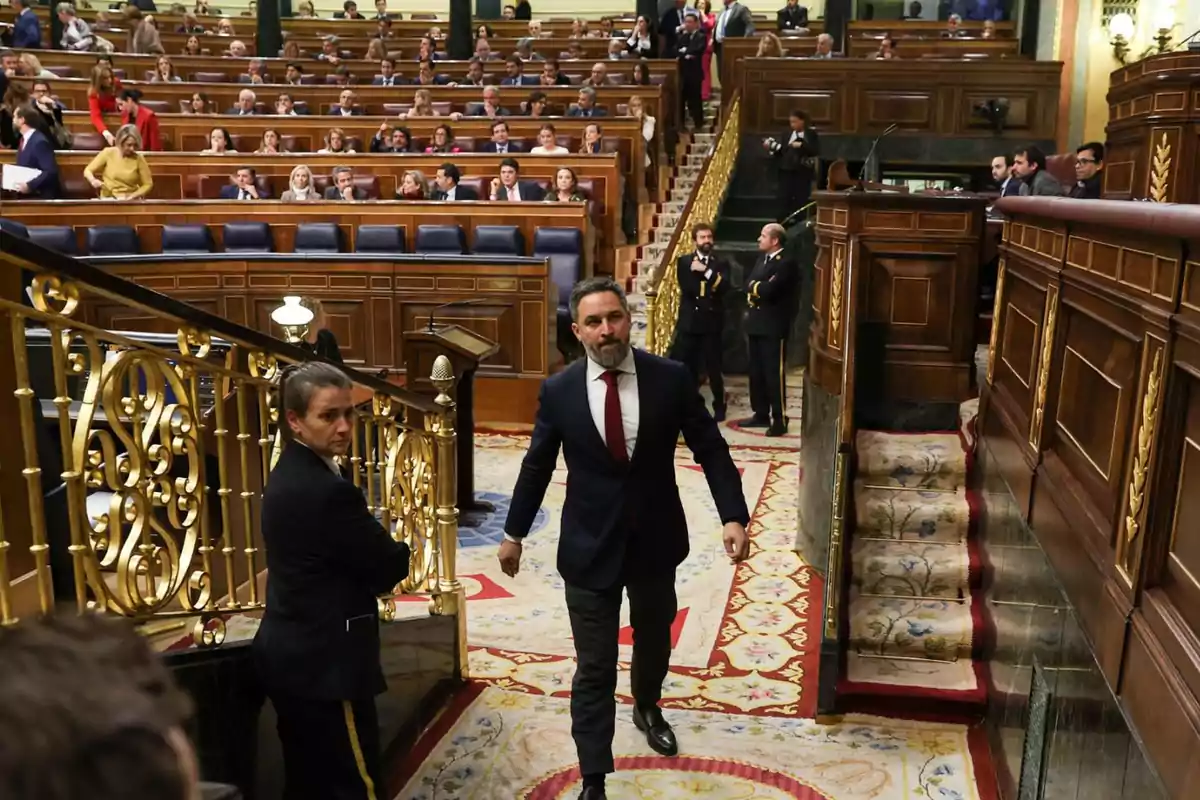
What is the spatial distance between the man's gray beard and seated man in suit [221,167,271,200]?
625 centimetres

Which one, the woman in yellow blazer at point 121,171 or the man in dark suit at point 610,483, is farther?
the woman in yellow blazer at point 121,171

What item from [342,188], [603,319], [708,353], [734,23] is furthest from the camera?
[734,23]

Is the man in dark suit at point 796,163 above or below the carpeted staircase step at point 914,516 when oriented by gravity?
above

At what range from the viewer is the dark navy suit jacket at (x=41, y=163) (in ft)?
26.7

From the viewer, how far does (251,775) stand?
2.42 metres

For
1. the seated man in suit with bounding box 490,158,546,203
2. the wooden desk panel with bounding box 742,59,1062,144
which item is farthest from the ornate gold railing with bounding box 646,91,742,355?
the seated man in suit with bounding box 490,158,546,203

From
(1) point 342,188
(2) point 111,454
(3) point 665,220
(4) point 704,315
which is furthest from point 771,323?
(2) point 111,454

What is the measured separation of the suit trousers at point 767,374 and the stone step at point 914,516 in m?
2.93

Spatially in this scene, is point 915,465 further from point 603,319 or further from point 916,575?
point 603,319

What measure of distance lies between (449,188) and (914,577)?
529 centimetres

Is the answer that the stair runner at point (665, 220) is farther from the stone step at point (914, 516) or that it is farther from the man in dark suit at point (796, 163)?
the stone step at point (914, 516)

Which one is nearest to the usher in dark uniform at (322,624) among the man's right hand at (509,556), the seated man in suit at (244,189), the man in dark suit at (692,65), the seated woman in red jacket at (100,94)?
the man's right hand at (509,556)

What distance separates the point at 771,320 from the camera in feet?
23.2

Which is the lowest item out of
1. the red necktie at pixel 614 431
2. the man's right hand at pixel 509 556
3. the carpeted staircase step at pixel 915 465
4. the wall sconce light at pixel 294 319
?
the carpeted staircase step at pixel 915 465
